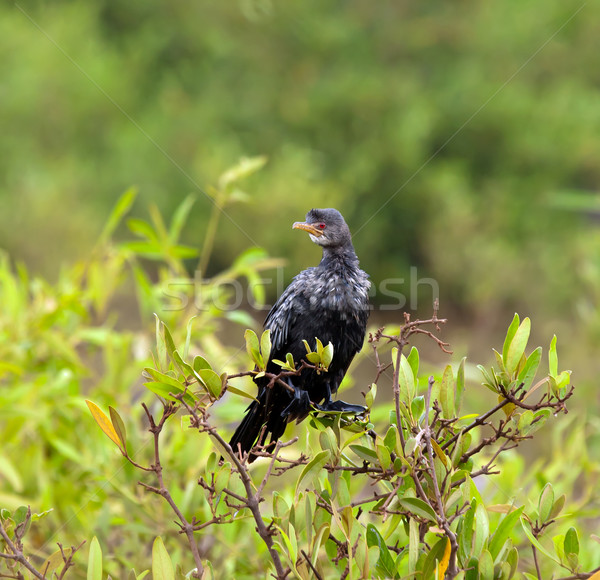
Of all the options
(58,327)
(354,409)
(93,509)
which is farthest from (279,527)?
(58,327)

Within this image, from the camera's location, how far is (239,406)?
6.91 feet

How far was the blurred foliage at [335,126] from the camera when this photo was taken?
22.0 feet

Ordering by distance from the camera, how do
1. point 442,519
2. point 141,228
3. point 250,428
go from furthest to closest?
point 141,228, point 250,428, point 442,519

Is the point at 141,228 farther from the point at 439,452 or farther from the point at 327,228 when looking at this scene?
the point at 439,452

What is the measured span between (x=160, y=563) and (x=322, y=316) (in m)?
0.57

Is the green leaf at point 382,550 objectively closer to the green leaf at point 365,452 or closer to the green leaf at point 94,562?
the green leaf at point 365,452

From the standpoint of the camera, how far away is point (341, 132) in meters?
7.22

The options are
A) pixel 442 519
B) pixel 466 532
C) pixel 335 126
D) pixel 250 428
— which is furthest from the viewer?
pixel 335 126

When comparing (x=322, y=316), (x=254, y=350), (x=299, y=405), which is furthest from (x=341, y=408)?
(x=254, y=350)

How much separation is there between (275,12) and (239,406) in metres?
6.29

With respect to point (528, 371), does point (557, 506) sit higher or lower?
lower

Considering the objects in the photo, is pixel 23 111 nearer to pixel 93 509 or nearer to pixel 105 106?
pixel 105 106

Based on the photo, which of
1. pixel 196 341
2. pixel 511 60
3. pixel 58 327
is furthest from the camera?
pixel 511 60

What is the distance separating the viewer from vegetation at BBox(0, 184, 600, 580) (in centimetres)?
102
